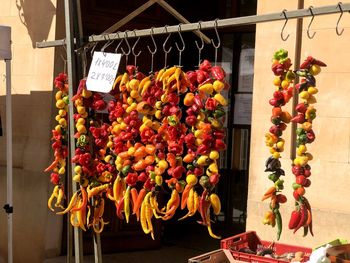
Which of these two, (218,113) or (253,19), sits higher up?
(253,19)

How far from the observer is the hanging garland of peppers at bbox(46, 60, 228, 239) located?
2.61 meters

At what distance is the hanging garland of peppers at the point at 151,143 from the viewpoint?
2611mm

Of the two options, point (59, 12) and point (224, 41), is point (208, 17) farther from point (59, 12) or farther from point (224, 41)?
point (59, 12)

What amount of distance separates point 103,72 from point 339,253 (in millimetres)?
1521

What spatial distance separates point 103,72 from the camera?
302cm

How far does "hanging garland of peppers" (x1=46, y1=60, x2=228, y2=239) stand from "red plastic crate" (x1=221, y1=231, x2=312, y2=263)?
0.26 metres

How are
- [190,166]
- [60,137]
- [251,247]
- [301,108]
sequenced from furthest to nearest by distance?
[60,137] < [251,247] < [190,166] < [301,108]

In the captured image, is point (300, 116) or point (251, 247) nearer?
point (300, 116)

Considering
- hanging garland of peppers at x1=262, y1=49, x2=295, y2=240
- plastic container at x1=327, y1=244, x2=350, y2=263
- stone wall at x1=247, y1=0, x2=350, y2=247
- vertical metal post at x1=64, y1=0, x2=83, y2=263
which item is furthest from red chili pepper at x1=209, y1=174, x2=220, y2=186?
stone wall at x1=247, y1=0, x2=350, y2=247

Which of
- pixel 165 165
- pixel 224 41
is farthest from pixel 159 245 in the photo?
pixel 165 165

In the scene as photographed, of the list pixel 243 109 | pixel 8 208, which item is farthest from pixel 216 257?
pixel 243 109

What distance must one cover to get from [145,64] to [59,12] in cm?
105

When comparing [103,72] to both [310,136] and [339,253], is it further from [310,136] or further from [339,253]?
[339,253]

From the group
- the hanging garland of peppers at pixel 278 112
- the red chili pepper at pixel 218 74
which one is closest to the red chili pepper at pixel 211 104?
the red chili pepper at pixel 218 74
